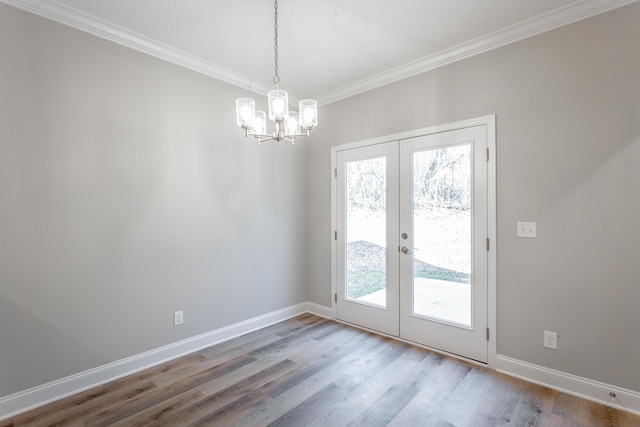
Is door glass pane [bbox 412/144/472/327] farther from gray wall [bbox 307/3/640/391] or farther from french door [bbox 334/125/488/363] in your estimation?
gray wall [bbox 307/3/640/391]

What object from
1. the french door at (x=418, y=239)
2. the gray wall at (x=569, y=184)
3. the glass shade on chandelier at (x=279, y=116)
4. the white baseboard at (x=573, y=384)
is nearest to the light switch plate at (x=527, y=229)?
the gray wall at (x=569, y=184)

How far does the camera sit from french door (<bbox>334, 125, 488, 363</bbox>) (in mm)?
2699

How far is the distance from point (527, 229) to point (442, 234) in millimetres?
682

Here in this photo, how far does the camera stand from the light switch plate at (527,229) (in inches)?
95.0

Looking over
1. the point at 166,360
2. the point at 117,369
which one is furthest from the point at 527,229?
the point at 117,369

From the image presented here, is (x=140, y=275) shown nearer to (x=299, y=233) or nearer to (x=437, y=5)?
(x=299, y=233)

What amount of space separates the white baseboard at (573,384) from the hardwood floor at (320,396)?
0.07m

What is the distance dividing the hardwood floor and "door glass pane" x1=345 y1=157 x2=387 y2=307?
746 mm

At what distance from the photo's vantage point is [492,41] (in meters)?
2.57

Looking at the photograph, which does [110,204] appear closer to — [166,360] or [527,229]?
[166,360]

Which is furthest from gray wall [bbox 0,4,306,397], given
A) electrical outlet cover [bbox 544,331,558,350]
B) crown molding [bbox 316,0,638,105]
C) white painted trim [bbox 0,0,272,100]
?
electrical outlet cover [bbox 544,331,558,350]

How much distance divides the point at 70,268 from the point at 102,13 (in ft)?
6.37

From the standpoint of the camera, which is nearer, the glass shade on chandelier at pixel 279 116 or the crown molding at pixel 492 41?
the glass shade on chandelier at pixel 279 116

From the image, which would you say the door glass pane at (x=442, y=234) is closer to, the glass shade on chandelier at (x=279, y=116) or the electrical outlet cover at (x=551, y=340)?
the electrical outlet cover at (x=551, y=340)
